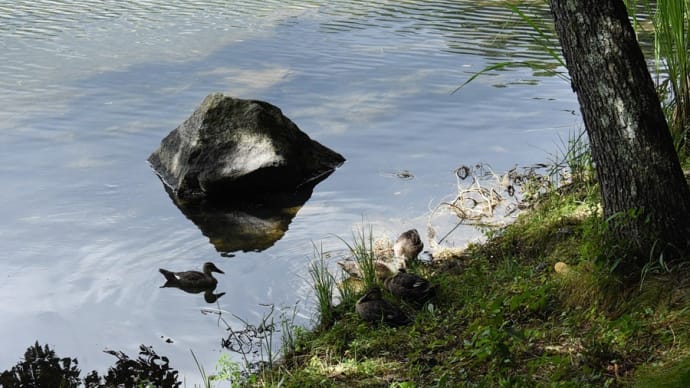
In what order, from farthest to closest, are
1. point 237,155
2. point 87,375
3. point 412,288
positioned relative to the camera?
point 237,155 < point 412,288 < point 87,375

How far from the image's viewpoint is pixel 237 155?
10.1 m

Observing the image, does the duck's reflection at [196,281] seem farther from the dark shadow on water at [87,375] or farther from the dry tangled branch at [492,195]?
the dry tangled branch at [492,195]

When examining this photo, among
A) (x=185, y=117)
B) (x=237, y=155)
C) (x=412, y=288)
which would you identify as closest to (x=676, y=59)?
(x=412, y=288)

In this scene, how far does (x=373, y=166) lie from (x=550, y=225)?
3.77 metres

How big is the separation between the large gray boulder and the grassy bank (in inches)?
131

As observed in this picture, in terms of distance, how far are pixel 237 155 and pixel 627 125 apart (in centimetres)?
573

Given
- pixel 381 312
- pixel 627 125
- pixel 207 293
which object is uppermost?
pixel 627 125

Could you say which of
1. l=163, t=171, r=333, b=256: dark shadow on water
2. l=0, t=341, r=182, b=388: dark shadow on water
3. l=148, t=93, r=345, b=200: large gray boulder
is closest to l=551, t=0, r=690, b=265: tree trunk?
l=0, t=341, r=182, b=388: dark shadow on water

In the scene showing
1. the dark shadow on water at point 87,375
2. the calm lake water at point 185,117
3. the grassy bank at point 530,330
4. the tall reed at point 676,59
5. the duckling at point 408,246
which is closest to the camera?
the grassy bank at point 530,330

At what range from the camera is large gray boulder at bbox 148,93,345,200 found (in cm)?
997

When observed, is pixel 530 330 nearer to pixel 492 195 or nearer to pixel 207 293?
pixel 207 293

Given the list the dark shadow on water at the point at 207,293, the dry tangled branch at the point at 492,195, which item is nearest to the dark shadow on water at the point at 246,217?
the dark shadow on water at the point at 207,293

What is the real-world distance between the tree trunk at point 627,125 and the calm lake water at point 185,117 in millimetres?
2747

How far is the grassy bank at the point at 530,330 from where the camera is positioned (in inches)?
184
